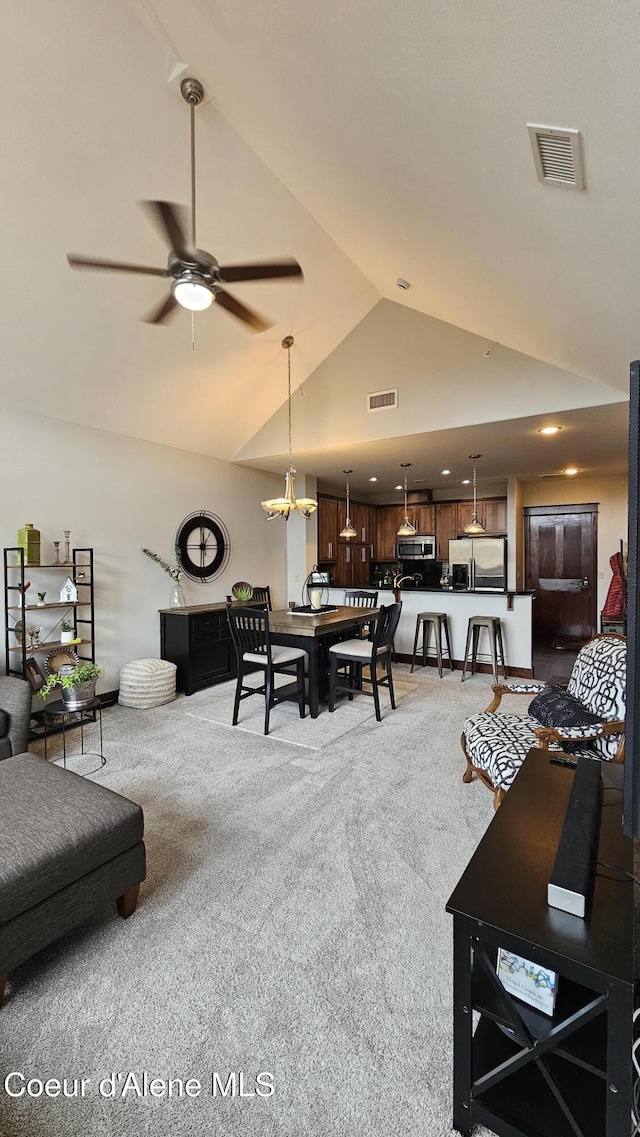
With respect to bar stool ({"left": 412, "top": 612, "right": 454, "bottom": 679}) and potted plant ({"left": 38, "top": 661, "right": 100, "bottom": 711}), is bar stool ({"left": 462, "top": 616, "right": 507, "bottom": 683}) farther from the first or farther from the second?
A: potted plant ({"left": 38, "top": 661, "right": 100, "bottom": 711})

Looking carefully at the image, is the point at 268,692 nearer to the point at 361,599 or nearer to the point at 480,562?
the point at 361,599

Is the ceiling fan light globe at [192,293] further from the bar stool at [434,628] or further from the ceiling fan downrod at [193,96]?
the bar stool at [434,628]

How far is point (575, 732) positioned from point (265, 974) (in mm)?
Answer: 1735

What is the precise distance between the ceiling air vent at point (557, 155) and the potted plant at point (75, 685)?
353cm

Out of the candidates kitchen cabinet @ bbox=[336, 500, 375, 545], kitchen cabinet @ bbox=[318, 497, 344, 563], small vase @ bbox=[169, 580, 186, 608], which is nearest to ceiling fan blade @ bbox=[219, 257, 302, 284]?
small vase @ bbox=[169, 580, 186, 608]

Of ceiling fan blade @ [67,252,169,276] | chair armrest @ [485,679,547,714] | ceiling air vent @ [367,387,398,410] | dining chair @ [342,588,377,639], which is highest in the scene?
ceiling air vent @ [367,387,398,410]

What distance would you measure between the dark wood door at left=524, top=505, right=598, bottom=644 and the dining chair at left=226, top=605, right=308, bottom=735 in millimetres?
5308

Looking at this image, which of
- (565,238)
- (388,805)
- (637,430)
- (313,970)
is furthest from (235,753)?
(565,238)

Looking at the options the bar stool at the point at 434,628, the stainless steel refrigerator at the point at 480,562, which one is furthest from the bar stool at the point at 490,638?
the stainless steel refrigerator at the point at 480,562

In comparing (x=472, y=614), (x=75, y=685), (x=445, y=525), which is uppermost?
(x=445, y=525)

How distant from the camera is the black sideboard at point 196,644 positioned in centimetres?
488

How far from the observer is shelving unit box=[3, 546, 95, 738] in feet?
12.3

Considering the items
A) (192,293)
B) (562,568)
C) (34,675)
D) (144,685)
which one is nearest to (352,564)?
(562,568)

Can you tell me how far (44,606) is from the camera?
12.6 ft
